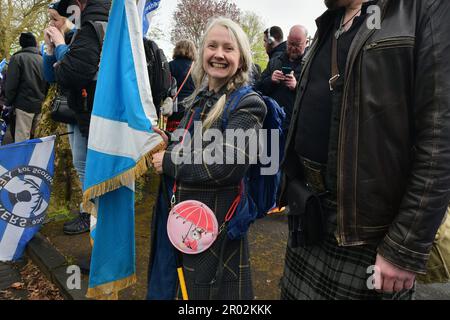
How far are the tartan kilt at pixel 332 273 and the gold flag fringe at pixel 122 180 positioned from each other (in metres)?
1.00

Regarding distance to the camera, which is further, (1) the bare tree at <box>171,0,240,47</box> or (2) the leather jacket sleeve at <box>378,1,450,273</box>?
(1) the bare tree at <box>171,0,240,47</box>

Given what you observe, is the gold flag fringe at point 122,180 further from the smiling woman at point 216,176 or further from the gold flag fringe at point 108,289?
the gold flag fringe at point 108,289

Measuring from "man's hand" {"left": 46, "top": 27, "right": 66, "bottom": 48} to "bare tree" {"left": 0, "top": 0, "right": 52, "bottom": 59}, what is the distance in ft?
48.4

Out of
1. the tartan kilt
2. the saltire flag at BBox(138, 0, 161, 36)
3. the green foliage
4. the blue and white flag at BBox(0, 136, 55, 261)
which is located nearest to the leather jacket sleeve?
the tartan kilt

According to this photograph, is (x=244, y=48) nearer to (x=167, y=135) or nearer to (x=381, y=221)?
(x=167, y=135)

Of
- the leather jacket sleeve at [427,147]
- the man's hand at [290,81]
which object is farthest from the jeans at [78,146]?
the leather jacket sleeve at [427,147]

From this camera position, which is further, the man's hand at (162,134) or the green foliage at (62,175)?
the green foliage at (62,175)

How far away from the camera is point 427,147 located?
3.43 feet

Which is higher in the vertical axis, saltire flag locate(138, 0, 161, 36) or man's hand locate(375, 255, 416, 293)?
saltire flag locate(138, 0, 161, 36)

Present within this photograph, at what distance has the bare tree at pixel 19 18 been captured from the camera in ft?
47.7

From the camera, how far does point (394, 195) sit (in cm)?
116

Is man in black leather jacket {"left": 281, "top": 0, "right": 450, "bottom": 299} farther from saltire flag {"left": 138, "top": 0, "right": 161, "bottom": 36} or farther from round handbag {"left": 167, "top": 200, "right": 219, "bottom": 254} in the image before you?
saltire flag {"left": 138, "top": 0, "right": 161, "bottom": 36}

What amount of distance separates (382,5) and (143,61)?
4.52 feet

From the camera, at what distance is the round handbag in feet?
5.25
